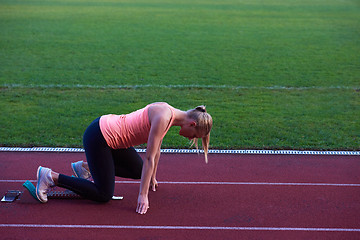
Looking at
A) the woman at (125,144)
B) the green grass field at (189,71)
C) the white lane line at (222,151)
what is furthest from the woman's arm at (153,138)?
the green grass field at (189,71)

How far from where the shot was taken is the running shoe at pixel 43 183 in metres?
5.56

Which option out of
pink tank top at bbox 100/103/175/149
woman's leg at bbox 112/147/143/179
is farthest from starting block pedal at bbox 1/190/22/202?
pink tank top at bbox 100/103/175/149

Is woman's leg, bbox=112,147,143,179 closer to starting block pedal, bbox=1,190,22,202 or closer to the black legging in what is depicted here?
the black legging

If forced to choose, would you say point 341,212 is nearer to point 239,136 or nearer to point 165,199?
point 165,199

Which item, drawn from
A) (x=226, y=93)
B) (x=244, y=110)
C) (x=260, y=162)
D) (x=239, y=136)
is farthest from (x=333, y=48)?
(x=260, y=162)

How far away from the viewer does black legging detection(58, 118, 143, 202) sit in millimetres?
5477

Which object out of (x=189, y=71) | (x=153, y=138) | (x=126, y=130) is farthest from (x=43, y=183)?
(x=189, y=71)

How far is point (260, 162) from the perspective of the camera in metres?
7.15

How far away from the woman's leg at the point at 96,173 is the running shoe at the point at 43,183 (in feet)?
0.40

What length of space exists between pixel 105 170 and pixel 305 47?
13440 mm

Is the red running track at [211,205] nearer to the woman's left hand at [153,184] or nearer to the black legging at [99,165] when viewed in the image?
the woman's left hand at [153,184]

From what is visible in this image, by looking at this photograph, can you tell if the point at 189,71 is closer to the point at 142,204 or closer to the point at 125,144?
the point at 125,144

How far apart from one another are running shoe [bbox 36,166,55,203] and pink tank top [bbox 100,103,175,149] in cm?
81

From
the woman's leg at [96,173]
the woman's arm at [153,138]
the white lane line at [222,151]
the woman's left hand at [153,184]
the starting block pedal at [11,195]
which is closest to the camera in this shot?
the woman's arm at [153,138]
